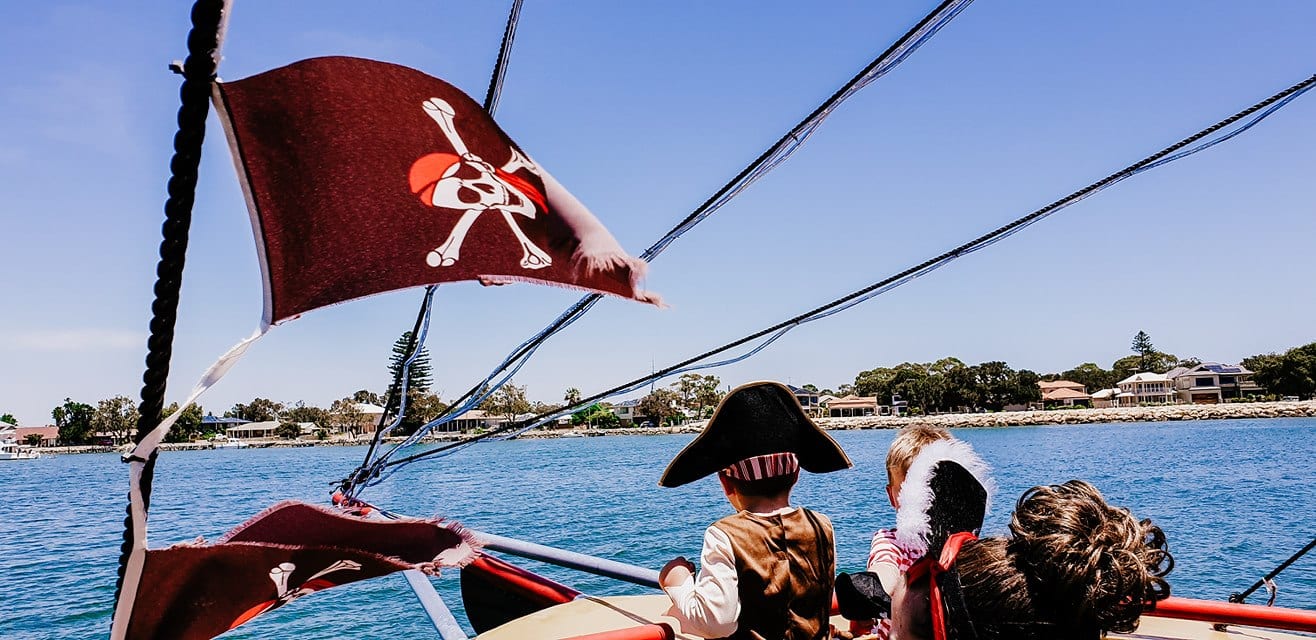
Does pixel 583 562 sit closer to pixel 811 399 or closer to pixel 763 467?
pixel 763 467

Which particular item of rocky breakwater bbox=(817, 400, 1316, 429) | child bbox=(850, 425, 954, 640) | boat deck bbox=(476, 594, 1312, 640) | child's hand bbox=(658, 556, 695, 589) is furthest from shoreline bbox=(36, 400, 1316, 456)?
child's hand bbox=(658, 556, 695, 589)

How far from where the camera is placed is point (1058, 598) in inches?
56.7

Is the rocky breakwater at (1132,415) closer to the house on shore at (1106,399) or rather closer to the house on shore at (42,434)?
the house on shore at (1106,399)

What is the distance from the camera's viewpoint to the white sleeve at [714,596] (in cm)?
234

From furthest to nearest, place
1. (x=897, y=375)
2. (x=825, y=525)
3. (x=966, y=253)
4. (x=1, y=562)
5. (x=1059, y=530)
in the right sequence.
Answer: (x=897, y=375)
(x=1, y=562)
(x=966, y=253)
(x=825, y=525)
(x=1059, y=530)

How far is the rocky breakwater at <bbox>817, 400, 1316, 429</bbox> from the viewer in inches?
3310

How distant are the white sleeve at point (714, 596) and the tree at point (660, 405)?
115 metres

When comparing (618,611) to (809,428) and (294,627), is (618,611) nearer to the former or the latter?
(809,428)

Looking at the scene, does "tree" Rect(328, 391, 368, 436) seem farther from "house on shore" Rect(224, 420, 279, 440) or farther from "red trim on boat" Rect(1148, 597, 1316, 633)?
"red trim on boat" Rect(1148, 597, 1316, 633)

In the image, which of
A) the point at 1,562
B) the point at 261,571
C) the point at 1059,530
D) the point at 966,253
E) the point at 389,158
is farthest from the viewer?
the point at 1,562

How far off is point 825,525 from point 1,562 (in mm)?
24141

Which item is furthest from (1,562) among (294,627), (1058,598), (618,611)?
(1058,598)

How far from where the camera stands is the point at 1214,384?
99688 millimetres

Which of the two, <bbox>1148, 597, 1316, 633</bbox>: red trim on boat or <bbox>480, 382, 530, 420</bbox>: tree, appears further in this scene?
<bbox>480, 382, 530, 420</bbox>: tree
